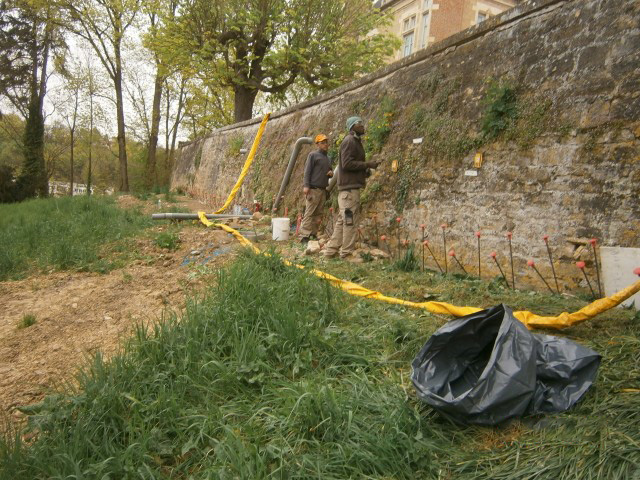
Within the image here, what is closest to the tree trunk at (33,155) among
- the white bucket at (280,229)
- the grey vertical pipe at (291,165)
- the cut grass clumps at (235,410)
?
the grey vertical pipe at (291,165)

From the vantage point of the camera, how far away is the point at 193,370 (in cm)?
262

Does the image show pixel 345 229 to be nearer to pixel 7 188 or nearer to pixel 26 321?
pixel 26 321

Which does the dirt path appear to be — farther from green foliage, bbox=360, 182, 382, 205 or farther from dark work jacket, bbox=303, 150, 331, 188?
green foliage, bbox=360, 182, 382, 205

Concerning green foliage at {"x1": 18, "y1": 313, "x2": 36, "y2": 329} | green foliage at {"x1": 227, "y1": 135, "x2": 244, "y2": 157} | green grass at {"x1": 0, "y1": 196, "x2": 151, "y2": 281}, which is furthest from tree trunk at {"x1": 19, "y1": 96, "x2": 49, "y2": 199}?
green foliage at {"x1": 18, "y1": 313, "x2": 36, "y2": 329}

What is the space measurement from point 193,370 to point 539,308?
9.30 feet

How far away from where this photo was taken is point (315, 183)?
7.08m

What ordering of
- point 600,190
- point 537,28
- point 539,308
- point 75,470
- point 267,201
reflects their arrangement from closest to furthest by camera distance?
point 75,470, point 539,308, point 600,190, point 537,28, point 267,201

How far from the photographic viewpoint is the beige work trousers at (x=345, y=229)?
19.2 ft

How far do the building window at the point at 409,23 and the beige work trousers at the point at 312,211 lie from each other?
19.1m

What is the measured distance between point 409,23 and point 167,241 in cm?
2123

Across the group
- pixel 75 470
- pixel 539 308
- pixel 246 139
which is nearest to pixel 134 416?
pixel 75 470

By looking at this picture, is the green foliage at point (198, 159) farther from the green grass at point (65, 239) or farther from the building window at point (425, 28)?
the building window at point (425, 28)

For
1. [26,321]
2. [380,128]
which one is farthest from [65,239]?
[380,128]

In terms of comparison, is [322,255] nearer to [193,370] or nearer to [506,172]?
[506,172]
